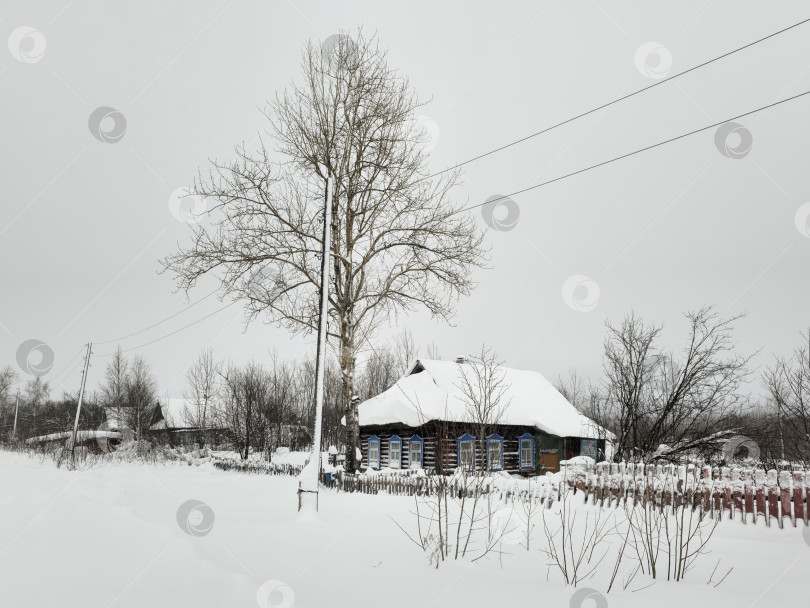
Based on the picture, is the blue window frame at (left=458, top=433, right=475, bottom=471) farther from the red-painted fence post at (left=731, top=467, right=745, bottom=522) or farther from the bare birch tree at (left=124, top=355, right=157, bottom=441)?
the bare birch tree at (left=124, top=355, right=157, bottom=441)

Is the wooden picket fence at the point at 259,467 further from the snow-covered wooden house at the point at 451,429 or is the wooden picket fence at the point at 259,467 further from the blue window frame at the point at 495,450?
the blue window frame at the point at 495,450

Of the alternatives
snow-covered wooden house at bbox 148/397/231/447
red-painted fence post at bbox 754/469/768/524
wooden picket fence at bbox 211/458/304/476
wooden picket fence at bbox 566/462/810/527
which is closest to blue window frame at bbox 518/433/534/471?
wooden picket fence at bbox 211/458/304/476

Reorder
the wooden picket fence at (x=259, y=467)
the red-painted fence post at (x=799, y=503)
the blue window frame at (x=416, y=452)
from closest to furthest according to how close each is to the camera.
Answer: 1. the red-painted fence post at (x=799, y=503)
2. the blue window frame at (x=416, y=452)
3. the wooden picket fence at (x=259, y=467)

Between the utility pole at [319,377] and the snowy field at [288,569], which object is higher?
the utility pole at [319,377]

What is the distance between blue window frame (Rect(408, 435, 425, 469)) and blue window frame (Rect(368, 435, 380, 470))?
6.39ft

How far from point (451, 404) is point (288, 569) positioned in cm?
1985

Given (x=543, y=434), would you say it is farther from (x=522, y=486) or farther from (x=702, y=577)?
(x=702, y=577)

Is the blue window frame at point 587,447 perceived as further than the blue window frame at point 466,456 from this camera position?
Yes

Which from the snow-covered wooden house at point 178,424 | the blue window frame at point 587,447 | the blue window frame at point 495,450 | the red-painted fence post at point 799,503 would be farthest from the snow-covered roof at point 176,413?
the red-painted fence post at point 799,503

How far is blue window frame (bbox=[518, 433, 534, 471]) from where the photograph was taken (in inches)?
1071

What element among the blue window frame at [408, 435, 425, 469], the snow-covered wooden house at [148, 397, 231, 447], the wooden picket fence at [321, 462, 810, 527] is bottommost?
the snow-covered wooden house at [148, 397, 231, 447]

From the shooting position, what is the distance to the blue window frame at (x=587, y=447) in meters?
29.4

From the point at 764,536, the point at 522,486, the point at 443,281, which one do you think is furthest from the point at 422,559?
the point at 443,281

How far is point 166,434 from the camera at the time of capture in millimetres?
62719
